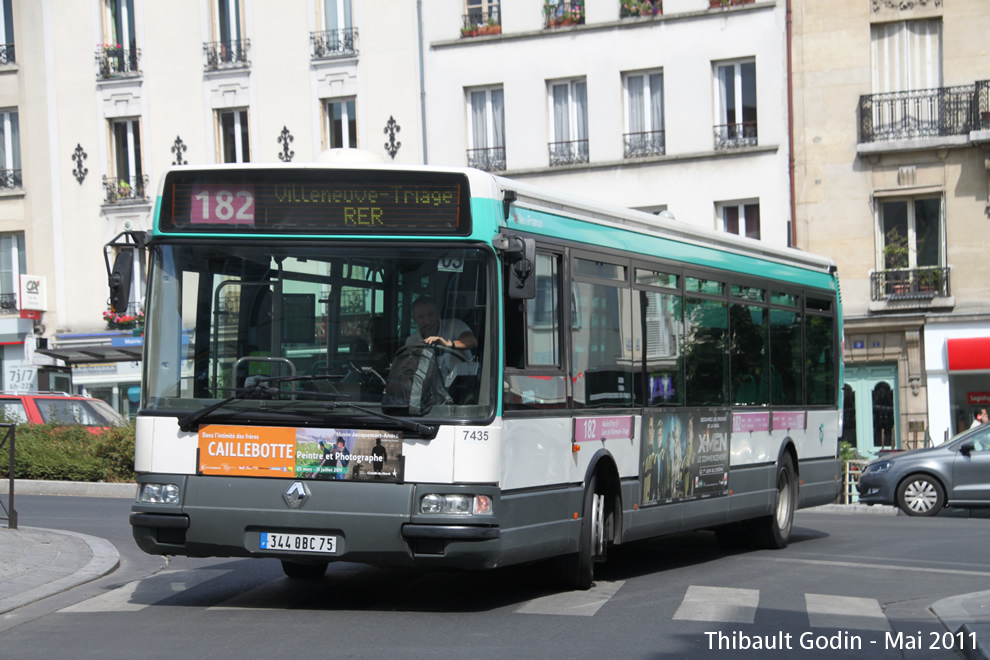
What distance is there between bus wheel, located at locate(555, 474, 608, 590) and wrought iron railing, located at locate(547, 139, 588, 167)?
22297mm

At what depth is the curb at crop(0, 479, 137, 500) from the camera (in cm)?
2112

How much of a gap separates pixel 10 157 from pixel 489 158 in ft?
44.6

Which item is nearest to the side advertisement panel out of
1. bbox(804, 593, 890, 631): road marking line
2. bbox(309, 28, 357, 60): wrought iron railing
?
bbox(804, 593, 890, 631): road marking line

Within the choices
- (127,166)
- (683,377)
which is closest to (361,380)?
(683,377)

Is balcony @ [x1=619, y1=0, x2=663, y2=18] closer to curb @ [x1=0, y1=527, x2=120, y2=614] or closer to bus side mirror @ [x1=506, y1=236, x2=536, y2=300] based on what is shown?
curb @ [x1=0, y1=527, x2=120, y2=614]

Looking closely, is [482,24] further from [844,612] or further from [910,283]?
[844,612]

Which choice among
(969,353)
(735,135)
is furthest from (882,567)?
(735,135)

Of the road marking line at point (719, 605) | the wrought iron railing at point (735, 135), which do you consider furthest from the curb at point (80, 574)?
the wrought iron railing at point (735, 135)

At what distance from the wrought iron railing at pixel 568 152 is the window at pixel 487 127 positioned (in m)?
1.28

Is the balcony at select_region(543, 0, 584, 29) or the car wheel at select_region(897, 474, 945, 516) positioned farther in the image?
the balcony at select_region(543, 0, 584, 29)

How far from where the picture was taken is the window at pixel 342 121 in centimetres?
3384

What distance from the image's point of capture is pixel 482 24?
107ft

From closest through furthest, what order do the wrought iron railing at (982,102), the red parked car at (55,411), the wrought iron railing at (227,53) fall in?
the red parked car at (55,411), the wrought iron railing at (982,102), the wrought iron railing at (227,53)

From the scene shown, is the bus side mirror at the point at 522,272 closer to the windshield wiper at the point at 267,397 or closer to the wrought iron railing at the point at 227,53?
the windshield wiper at the point at 267,397
